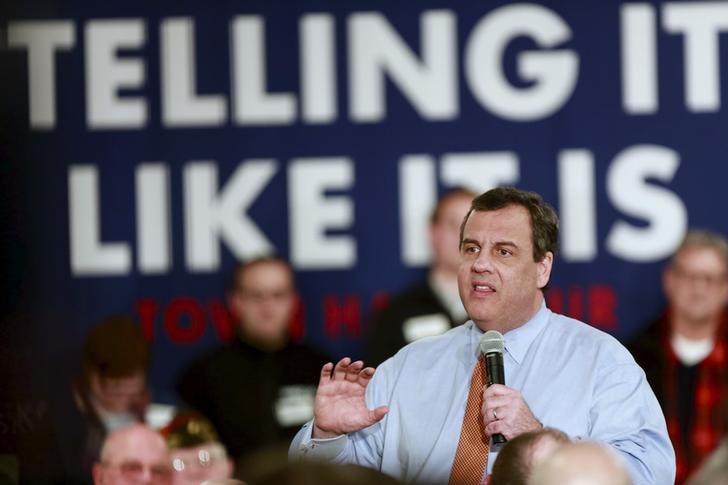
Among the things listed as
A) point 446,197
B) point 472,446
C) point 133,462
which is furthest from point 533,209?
point 446,197

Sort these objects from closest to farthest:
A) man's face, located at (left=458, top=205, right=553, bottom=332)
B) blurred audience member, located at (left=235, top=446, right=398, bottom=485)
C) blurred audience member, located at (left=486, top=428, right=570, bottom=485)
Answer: blurred audience member, located at (left=235, top=446, right=398, bottom=485)
blurred audience member, located at (left=486, top=428, right=570, bottom=485)
man's face, located at (left=458, top=205, right=553, bottom=332)

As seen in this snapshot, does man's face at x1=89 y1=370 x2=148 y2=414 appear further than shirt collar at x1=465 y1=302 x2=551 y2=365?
Yes

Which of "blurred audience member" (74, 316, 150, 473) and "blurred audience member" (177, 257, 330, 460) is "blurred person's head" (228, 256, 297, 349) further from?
"blurred audience member" (74, 316, 150, 473)

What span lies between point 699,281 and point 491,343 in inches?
100

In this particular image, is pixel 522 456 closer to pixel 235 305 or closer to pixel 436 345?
pixel 436 345

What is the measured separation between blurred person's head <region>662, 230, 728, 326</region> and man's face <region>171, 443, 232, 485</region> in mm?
1835

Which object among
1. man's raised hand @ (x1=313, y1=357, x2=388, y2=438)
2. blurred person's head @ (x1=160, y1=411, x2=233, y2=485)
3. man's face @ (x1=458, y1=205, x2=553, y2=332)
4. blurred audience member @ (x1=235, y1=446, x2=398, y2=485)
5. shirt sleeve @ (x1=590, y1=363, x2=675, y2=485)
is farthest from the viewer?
blurred person's head @ (x1=160, y1=411, x2=233, y2=485)

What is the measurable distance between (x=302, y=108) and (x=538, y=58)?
0.92 meters

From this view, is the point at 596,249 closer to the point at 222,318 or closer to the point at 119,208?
the point at 222,318

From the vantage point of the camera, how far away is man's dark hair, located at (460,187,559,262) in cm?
280

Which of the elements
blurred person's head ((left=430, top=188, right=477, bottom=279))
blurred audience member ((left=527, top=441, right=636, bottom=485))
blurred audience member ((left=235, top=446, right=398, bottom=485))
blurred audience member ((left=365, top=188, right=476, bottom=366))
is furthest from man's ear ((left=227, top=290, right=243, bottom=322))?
blurred audience member ((left=235, top=446, right=398, bottom=485))

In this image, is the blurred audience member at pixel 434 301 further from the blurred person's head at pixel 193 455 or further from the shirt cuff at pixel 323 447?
the shirt cuff at pixel 323 447

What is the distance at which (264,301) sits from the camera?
510cm

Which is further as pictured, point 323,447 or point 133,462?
point 133,462
